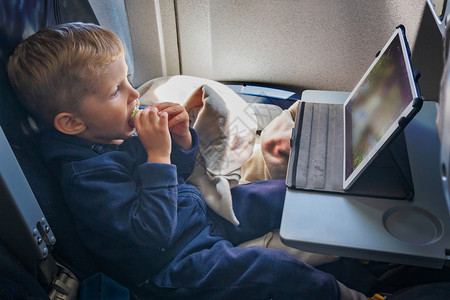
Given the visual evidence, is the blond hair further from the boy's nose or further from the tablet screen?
the tablet screen

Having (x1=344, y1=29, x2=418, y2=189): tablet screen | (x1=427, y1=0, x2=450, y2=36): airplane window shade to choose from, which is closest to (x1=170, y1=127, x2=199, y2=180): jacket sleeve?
(x1=344, y1=29, x2=418, y2=189): tablet screen

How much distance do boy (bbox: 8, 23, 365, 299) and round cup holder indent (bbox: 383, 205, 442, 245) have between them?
17 centimetres

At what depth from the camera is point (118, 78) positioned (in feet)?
2.84

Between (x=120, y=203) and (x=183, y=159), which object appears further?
(x=183, y=159)

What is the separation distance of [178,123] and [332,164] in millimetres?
Result: 383

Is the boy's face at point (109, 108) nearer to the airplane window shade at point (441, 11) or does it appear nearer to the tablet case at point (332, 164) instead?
the tablet case at point (332, 164)

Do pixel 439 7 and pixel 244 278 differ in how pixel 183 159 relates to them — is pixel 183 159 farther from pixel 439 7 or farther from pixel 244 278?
pixel 439 7

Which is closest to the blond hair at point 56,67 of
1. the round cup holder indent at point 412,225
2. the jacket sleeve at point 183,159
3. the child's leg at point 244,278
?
the jacket sleeve at point 183,159

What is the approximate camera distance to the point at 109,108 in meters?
0.86

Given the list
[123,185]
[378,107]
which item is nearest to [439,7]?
[378,107]

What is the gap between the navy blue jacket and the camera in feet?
2.64

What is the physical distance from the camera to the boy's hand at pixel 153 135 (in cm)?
90

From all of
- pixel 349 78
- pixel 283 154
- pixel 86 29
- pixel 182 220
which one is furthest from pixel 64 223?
pixel 349 78

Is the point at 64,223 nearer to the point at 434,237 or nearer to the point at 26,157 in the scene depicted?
the point at 26,157
